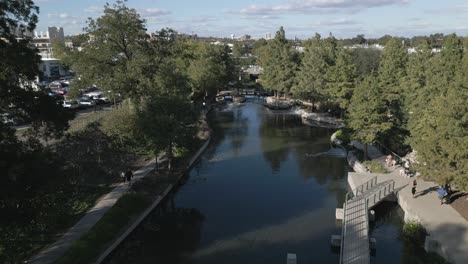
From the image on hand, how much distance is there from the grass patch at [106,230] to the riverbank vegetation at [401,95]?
17.5 metres

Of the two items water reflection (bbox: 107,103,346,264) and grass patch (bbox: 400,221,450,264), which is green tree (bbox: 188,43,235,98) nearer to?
water reflection (bbox: 107,103,346,264)

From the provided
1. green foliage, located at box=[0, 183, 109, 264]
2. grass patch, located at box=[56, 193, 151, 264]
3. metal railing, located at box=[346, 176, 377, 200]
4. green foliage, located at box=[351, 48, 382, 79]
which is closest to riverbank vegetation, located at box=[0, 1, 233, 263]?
green foliage, located at box=[0, 183, 109, 264]

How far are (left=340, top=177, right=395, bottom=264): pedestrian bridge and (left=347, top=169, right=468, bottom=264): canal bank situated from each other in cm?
98

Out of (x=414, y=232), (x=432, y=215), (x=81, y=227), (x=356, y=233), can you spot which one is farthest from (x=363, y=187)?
(x=81, y=227)

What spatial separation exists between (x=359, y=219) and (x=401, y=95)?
23.1 metres

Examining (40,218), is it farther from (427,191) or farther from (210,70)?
(210,70)

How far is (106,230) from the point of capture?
70.0 ft

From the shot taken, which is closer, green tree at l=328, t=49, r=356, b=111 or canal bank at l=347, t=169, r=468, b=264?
canal bank at l=347, t=169, r=468, b=264

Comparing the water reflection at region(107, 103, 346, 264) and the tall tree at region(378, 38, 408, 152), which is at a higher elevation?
the tall tree at region(378, 38, 408, 152)

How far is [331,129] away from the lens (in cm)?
5159

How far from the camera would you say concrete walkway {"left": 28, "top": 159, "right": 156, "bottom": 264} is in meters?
18.5

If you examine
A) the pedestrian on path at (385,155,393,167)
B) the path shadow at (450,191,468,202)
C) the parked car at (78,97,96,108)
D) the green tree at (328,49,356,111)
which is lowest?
the path shadow at (450,191,468,202)

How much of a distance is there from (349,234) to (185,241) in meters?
8.87

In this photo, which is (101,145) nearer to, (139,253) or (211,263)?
(139,253)
